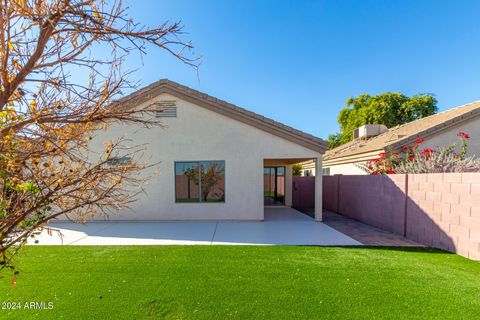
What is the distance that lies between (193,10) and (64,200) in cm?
267

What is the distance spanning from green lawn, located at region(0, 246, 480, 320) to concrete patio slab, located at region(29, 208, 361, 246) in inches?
32.6

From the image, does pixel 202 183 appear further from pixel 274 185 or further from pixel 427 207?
pixel 427 207

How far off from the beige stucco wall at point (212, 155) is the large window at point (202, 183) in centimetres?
21

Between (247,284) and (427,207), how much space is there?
5.95 metres

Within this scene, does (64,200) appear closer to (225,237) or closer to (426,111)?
(225,237)

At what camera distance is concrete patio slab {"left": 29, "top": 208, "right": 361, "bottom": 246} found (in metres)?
6.65

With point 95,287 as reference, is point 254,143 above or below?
above

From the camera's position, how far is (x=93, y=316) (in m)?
3.25

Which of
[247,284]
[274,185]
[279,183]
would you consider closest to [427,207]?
[247,284]

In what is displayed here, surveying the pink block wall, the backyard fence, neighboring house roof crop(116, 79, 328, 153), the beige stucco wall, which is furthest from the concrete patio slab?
the pink block wall

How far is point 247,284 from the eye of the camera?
4.08 m

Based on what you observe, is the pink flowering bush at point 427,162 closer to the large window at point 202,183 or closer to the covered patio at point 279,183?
the covered patio at point 279,183

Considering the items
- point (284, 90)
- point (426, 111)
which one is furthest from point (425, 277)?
point (426, 111)

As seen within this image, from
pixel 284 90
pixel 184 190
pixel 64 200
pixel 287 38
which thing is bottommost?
pixel 184 190
